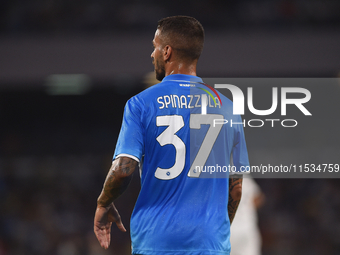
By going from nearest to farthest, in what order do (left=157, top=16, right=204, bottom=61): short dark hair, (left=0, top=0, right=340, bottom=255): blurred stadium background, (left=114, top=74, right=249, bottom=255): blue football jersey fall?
(left=114, top=74, right=249, bottom=255): blue football jersey < (left=157, top=16, right=204, bottom=61): short dark hair < (left=0, top=0, right=340, bottom=255): blurred stadium background

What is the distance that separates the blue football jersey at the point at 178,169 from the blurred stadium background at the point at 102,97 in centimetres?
658

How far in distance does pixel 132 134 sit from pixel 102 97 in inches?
372

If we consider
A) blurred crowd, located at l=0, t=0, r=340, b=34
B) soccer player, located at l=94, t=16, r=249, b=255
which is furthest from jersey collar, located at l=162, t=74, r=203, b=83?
blurred crowd, located at l=0, t=0, r=340, b=34

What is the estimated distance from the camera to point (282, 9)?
9.88 meters

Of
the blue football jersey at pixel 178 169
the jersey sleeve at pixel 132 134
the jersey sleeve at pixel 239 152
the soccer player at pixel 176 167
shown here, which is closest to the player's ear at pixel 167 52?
the soccer player at pixel 176 167

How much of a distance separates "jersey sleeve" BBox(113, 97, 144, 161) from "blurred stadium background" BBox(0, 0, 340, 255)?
6.65 m

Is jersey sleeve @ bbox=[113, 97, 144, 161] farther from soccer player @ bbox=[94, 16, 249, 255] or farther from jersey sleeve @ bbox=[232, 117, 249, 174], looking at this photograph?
jersey sleeve @ bbox=[232, 117, 249, 174]

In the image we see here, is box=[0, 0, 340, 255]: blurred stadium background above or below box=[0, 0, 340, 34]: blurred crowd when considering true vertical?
below

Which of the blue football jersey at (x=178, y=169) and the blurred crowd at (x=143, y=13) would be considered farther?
the blurred crowd at (x=143, y=13)

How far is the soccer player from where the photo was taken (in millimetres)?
1924

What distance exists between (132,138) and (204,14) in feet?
27.9

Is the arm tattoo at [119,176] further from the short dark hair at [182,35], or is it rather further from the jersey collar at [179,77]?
A: the short dark hair at [182,35]

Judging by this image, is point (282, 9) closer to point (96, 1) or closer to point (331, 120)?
point (331, 120)

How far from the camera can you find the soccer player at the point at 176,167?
1924 mm
